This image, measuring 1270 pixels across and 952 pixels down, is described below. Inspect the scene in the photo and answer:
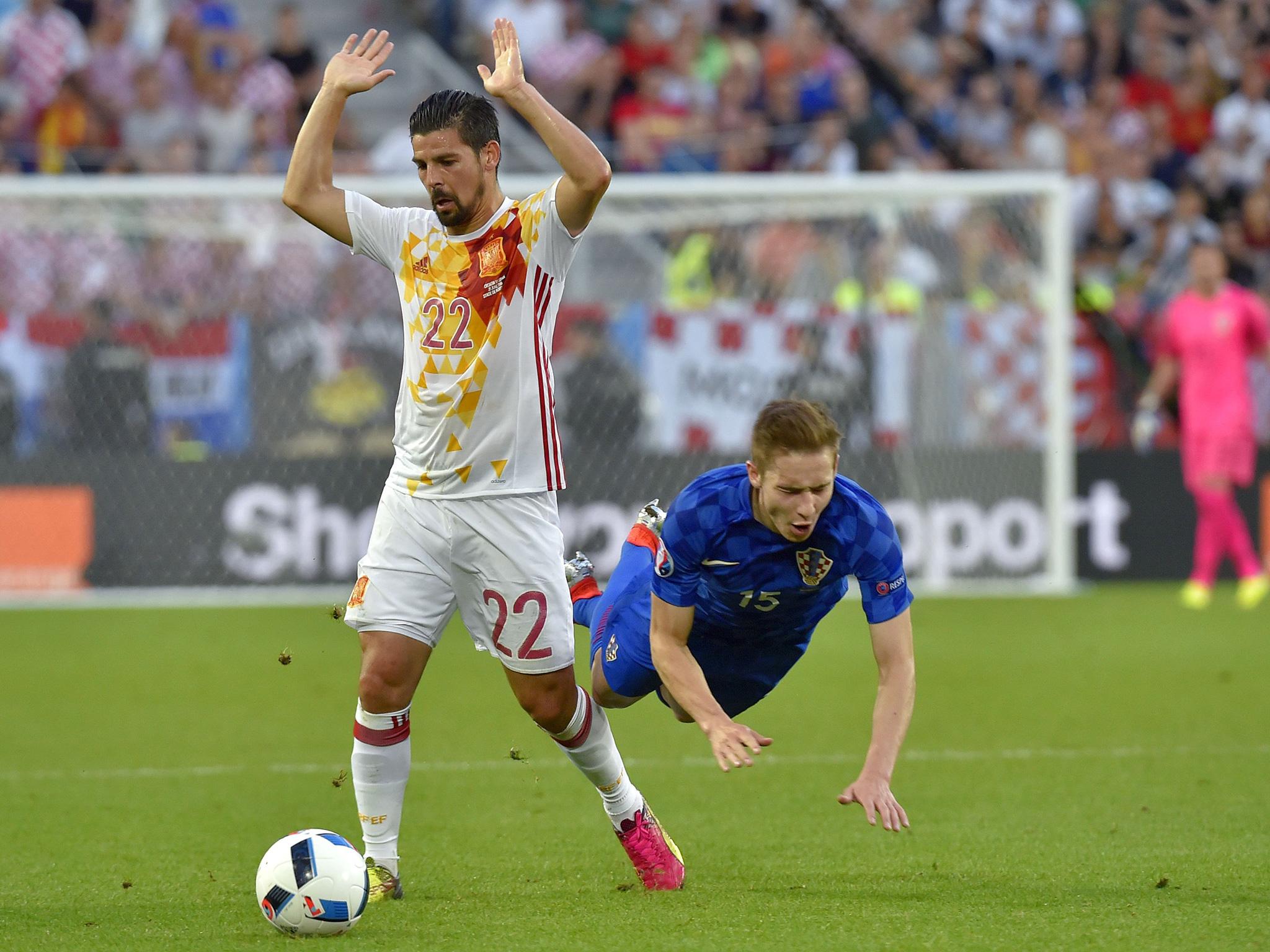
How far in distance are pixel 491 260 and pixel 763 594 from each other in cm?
120

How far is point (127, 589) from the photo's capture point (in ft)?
41.8

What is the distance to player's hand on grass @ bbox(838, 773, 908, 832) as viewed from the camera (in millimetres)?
4047

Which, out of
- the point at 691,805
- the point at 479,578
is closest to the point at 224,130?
the point at 691,805

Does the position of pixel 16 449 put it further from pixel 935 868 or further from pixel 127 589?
pixel 935 868

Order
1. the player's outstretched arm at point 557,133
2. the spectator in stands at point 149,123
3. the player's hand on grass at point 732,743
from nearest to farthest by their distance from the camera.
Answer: the player's hand on grass at point 732,743 < the player's outstretched arm at point 557,133 < the spectator in stands at point 149,123

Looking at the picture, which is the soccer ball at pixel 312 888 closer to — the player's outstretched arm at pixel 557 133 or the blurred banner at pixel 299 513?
the player's outstretched arm at pixel 557 133

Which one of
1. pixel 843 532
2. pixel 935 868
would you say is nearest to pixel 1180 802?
pixel 935 868

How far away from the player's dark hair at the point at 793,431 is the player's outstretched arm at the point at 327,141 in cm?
133

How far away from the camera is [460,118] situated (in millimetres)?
4582

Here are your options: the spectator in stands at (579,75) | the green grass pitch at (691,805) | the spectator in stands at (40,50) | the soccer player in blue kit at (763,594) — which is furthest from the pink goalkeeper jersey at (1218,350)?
the spectator in stands at (40,50)

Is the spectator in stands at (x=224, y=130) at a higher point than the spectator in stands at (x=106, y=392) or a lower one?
higher

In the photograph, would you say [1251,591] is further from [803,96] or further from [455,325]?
[455,325]

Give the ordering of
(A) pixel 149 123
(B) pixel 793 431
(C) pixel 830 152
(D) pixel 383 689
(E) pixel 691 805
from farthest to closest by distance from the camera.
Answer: (C) pixel 830 152 → (A) pixel 149 123 → (E) pixel 691 805 → (D) pixel 383 689 → (B) pixel 793 431

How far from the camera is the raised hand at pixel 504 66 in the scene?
178 inches
